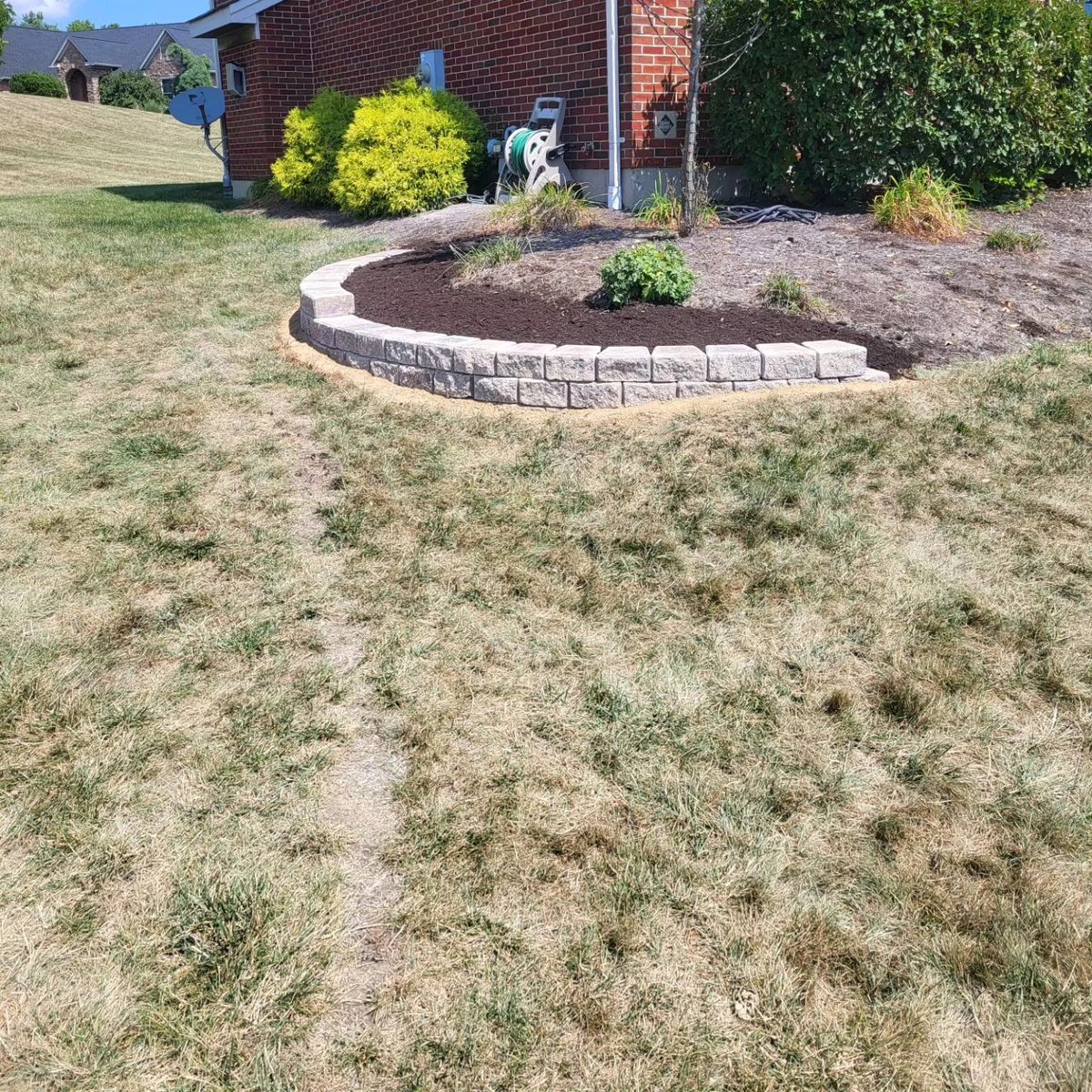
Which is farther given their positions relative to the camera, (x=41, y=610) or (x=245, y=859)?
(x=41, y=610)

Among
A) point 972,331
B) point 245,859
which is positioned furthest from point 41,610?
point 972,331

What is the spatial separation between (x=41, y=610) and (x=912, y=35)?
25.4ft

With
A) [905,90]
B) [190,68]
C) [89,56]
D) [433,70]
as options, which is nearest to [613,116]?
[905,90]

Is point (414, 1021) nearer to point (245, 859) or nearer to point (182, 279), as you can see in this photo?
point (245, 859)

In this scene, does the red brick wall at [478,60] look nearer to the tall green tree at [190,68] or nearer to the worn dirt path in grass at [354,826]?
the worn dirt path in grass at [354,826]

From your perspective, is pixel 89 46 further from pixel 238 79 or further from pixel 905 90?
pixel 905 90

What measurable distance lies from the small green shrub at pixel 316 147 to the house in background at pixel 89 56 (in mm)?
44050

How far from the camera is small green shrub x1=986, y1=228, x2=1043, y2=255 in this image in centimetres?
696

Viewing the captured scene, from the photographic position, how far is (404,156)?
1045 centimetres

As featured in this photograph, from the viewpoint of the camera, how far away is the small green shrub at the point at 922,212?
731cm

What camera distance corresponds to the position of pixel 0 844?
2.22 meters

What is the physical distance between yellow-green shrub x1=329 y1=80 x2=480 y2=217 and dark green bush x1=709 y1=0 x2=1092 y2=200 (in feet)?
10.8

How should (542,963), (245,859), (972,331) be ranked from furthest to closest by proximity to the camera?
(972,331), (245,859), (542,963)

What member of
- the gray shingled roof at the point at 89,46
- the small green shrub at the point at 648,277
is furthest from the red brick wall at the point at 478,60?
the gray shingled roof at the point at 89,46
